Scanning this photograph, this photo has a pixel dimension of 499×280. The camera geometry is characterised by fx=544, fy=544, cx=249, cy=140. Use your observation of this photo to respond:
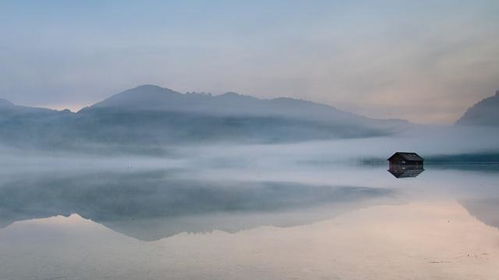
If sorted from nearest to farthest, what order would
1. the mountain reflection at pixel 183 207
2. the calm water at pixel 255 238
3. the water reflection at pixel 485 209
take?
the calm water at pixel 255 238 → the water reflection at pixel 485 209 → the mountain reflection at pixel 183 207

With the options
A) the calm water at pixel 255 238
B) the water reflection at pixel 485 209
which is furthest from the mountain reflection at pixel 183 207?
the water reflection at pixel 485 209

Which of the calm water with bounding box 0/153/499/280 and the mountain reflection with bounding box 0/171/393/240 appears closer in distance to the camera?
the calm water with bounding box 0/153/499/280

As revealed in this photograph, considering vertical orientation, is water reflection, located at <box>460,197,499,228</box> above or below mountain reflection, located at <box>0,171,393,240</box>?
below

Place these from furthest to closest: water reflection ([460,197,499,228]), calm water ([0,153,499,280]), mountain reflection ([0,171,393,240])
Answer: mountain reflection ([0,171,393,240]), water reflection ([460,197,499,228]), calm water ([0,153,499,280])

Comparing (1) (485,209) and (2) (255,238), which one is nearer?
(2) (255,238)

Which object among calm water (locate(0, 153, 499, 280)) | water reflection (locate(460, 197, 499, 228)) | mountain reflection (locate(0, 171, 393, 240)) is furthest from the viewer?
mountain reflection (locate(0, 171, 393, 240))

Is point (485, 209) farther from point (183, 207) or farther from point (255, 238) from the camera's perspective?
point (183, 207)

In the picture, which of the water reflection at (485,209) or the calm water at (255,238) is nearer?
the calm water at (255,238)

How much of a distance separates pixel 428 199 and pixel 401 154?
81.4 metres

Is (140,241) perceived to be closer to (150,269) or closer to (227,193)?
(150,269)

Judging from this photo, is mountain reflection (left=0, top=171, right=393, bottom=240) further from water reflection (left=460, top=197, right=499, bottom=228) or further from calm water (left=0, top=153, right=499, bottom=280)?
water reflection (left=460, top=197, right=499, bottom=228)

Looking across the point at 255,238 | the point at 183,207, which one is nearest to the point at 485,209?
the point at 255,238

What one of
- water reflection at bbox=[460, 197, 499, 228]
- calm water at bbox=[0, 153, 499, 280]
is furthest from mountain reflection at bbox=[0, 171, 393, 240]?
water reflection at bbox=[460, 197, 499, 228]

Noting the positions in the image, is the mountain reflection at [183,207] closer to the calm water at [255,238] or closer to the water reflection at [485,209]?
the calm water at [255,238]
